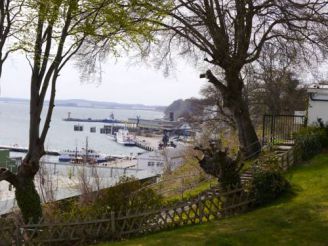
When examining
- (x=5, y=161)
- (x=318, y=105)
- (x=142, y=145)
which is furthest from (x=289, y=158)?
(x=142, y=145)

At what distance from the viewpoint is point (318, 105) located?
27875 mm

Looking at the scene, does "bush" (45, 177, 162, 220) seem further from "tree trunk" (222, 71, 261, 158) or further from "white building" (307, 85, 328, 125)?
"white building" (307, 85, 328, 125)

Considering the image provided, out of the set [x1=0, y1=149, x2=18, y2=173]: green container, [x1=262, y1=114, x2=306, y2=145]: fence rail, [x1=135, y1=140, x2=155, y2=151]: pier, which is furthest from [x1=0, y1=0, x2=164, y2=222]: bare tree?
[x1=135, y1=140, x2=155, y2=151]: pier

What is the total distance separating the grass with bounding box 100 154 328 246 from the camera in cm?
1162

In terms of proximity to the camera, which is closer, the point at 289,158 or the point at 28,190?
the point at 28,190

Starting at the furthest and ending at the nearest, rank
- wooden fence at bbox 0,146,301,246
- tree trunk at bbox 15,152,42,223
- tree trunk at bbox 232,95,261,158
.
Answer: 1. tree trunk at bbox 232,95,261,158
2. tree trunk at bbox 15,152,42,223
3. wooden fence at bbox 0,146,301,246

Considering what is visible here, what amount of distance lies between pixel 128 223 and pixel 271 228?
398 centimetres

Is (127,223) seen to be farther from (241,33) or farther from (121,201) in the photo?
(241,33)

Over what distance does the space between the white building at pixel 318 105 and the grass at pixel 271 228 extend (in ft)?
36.7

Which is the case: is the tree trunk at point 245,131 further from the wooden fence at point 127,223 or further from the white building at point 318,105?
the wooden fence at point 127,223

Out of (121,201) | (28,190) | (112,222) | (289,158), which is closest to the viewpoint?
(112,222)

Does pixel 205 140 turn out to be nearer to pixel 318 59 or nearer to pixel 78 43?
pixel 318 59

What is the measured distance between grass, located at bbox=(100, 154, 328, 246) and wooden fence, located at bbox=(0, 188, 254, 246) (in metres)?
0.62

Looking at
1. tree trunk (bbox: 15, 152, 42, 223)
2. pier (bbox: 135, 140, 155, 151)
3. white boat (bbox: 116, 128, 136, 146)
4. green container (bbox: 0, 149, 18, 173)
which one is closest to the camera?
tree trunk (bbox: 15, 152, 42, 223)
